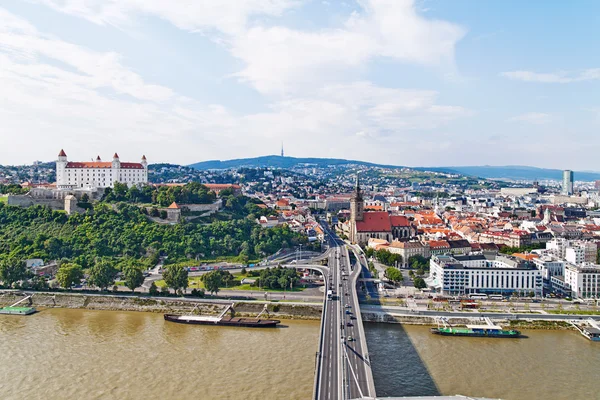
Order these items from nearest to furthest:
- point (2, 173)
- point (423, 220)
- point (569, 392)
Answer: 1. point (569, 392)
2. point (423, 220)
3. point (2, 173)

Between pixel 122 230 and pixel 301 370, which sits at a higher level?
pixel 122 230

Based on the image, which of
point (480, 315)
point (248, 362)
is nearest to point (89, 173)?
point (248, 362)

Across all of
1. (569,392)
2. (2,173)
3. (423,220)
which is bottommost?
(569,392)

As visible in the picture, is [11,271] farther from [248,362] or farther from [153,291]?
→ [248,362]

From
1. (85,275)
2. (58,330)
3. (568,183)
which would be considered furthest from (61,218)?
(568,183)

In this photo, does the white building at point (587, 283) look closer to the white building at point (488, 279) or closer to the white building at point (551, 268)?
the white building at point (488, 279)

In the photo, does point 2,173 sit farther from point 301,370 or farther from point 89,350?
point 301,370

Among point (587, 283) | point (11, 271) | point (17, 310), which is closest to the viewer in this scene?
point (17, 310)
